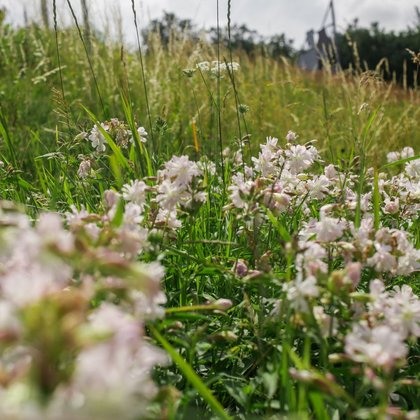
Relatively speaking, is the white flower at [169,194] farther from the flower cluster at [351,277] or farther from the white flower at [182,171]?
the flower cluster at [351,277]

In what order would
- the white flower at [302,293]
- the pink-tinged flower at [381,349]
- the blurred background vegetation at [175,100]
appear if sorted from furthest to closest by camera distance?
the blurred background vegetation at [175,100] < the white flower at [302,293] < the pink-tinged flower at [381,349]

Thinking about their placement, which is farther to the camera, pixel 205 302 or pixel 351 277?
pixel 205 302

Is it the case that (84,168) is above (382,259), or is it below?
above

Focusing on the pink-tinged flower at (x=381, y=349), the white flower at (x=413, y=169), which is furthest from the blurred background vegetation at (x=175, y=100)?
the pink-tinged flower at (x=381, y=349)

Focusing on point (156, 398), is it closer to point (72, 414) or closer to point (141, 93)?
point (72, 414)

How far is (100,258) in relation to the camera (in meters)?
0.71

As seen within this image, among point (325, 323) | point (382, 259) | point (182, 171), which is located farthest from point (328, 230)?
point (182, 171)

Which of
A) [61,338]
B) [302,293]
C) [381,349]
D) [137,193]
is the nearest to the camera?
[61,338]

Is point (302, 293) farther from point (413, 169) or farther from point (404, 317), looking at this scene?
point (413, 169)

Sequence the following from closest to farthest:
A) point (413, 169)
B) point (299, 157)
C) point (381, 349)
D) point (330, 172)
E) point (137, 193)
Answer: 1. point (381, 349)
2. point (137, 193)
3. point (299, 157)
4. point (330, 172)
5. point (413, 169)

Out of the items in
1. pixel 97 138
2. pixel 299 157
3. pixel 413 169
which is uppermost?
pixel 97 138

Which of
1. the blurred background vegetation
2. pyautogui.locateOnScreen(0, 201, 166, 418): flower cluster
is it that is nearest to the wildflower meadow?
pyautogui.locateOnScreen(0, 201, 166, 418): flower cluster

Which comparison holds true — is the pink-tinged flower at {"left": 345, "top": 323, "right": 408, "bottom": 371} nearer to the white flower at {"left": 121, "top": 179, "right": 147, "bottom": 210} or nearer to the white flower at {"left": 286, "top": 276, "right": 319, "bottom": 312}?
the white flower at {"left": 286, "top": 276, "right": 319, "bottom": 312}

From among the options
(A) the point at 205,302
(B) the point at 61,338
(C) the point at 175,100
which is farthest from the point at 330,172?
(C) the point at 175,100
